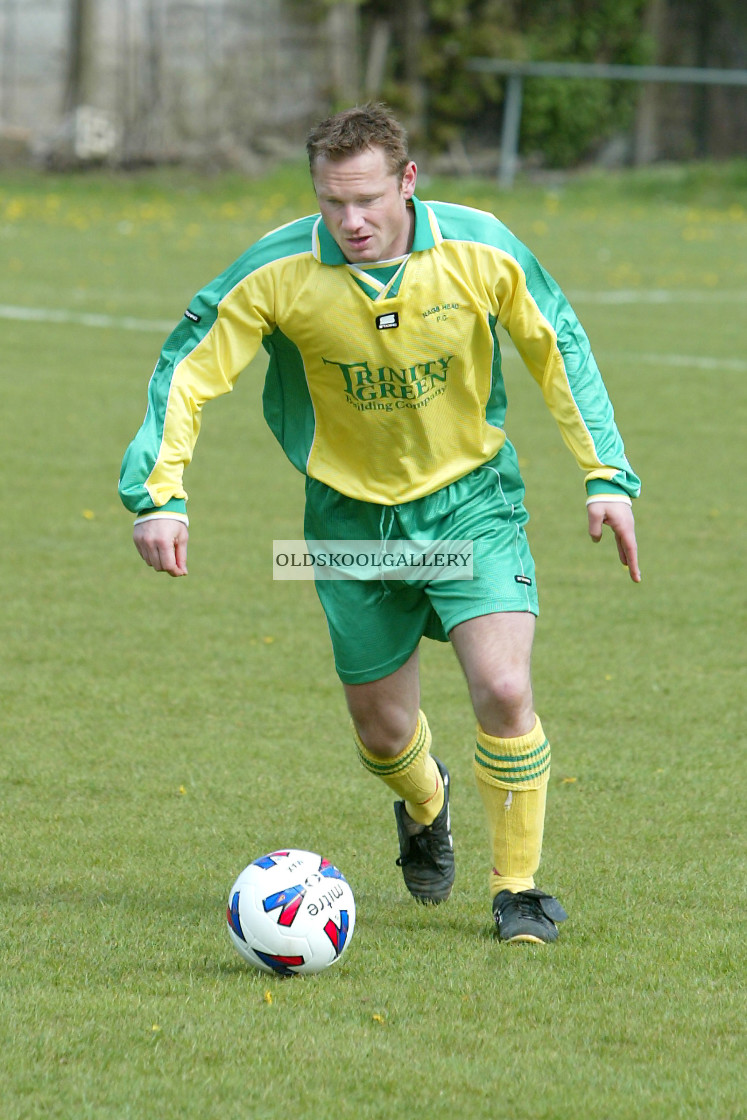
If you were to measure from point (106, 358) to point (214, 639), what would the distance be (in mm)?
6471

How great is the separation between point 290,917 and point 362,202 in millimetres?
1671

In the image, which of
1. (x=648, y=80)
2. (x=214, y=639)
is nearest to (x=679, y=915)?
(x=214, y=639)

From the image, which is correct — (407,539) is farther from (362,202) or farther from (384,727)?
(362,202)

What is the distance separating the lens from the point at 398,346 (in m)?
3.99

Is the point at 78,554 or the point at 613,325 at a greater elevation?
the point at 78,554

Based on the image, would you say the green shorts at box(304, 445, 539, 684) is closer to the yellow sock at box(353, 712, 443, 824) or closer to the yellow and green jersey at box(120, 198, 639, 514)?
the yellow and green jersey at box(120, 198, 639, 514)

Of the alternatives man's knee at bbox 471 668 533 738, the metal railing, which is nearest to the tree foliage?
the metal railing

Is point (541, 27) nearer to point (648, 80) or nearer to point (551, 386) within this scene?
point (648, 80)

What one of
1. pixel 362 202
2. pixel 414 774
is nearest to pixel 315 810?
pixel 414 774

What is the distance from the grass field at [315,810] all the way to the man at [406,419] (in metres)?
0.43

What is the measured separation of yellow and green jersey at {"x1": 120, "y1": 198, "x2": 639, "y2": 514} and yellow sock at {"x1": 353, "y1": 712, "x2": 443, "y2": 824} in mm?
684

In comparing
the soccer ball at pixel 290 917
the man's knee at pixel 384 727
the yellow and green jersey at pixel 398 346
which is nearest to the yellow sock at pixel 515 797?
the man's knee at pixel 384 727

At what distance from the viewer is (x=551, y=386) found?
406 cm

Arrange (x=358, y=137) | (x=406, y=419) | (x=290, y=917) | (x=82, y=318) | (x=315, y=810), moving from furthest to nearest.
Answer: (x=82, y=318), (x=315, y=810), (x=406, y=419), (x=358, y=137), (x=290, y=917)
